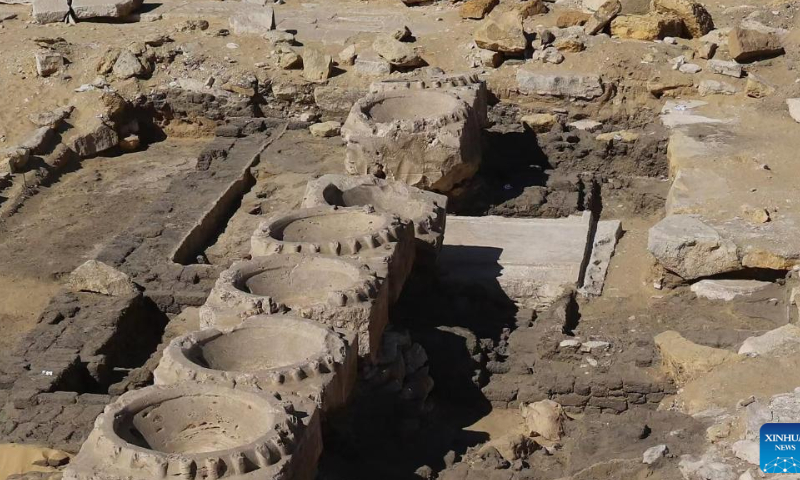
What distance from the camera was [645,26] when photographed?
1684cm

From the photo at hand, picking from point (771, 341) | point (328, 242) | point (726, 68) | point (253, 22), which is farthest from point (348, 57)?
point (771, 341)

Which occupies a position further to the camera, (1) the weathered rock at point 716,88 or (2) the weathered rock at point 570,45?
(2) the weathered rock at point 570,45

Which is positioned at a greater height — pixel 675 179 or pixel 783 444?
pixel 783 444

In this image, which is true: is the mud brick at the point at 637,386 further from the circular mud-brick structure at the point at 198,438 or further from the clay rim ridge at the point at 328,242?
the circular mud-brick structure at the point at 198,438

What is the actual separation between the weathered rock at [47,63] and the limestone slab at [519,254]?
263 inches

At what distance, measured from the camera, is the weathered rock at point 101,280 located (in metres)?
11.8

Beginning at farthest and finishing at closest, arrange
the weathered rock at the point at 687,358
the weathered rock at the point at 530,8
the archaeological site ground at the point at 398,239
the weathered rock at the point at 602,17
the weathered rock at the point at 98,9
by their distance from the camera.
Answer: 1. the weathered rock at the point at 98,9
2. the weathered rock at the point at 530,8
3. the weathered rock at the point at 602,17
4. the weathered rock at the point at 687,358
5. the archaeological site ground at the point at 398,239

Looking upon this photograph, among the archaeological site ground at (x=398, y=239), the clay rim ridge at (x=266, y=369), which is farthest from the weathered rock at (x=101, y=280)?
the clay rim ridge at (x=266, y=369)

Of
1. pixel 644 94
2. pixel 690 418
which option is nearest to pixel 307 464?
pixel 690 418

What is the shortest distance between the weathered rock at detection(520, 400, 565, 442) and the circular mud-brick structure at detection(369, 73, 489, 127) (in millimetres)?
4713

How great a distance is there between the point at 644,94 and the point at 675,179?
9.86 ft

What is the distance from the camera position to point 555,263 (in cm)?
1211

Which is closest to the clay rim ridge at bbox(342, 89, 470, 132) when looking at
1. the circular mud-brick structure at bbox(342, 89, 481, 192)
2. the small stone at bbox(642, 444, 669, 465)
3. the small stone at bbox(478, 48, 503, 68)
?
the circular mud-brick structure at bbox(342, 89, 481, 192)

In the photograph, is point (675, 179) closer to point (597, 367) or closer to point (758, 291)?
point (758, 291)
